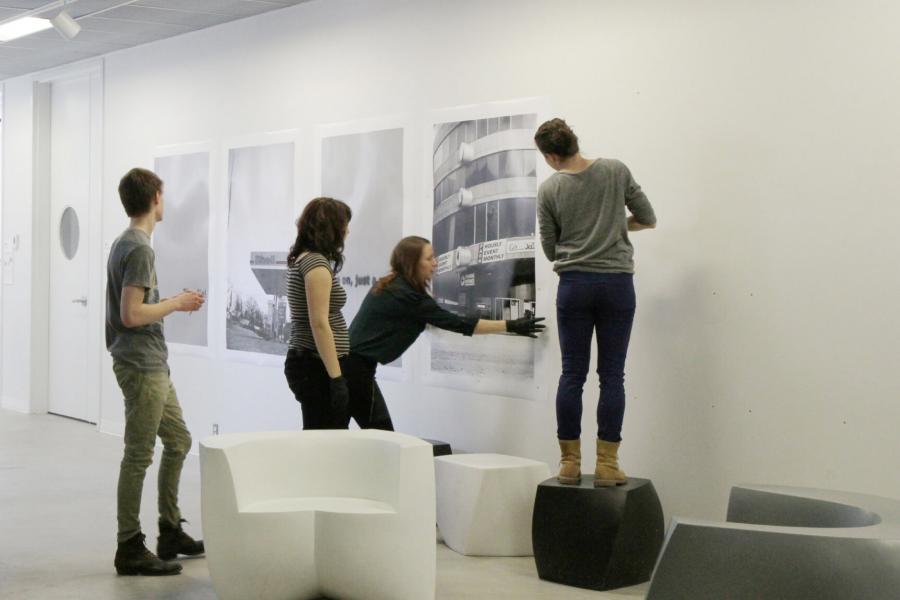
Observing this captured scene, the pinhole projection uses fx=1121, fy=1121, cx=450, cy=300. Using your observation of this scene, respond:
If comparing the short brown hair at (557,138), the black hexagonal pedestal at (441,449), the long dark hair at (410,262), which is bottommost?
the black hexagonal pedestal at (441,449)

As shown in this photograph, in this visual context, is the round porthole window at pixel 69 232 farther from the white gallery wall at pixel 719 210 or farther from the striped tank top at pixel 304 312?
the striped tank top at pixel 304 312

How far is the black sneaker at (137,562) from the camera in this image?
4.73 metres

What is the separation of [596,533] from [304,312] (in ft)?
5.13

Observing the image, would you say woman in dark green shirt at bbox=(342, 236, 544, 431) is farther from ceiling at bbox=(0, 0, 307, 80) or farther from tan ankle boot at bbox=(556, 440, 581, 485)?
ceiling at bbox=(0, 0, 307, 80)

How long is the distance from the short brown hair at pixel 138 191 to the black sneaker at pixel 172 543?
55.4 inches

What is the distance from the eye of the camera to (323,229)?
4.85 metres

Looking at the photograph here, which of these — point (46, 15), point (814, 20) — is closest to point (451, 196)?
point (814, 20)

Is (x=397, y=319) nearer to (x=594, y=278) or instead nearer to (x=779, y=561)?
(x=594, y=278)

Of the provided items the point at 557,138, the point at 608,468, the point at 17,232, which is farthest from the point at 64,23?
the point at 608,468

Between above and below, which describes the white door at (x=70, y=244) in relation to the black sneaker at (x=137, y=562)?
above

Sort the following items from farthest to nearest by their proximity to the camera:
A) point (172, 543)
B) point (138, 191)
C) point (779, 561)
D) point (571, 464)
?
point (172, 543)
point (571, 464)
point (138, 191)
point (779, 561)

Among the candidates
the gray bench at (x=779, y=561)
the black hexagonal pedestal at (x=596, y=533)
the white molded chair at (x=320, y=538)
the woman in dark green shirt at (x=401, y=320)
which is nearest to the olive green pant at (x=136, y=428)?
the white molded chair at (x=320, y=538)

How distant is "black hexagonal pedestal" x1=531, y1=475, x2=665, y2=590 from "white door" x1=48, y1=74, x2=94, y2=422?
5862 mm

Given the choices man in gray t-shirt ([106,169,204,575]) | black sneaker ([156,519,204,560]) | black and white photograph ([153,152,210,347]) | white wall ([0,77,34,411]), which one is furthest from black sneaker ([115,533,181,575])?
white wall ([0,77,34,411])
